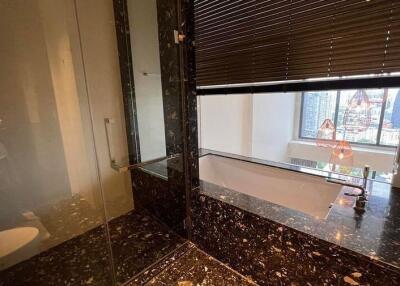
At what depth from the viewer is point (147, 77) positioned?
5.75 feet

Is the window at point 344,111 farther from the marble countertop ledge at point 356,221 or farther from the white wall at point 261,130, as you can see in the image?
the marble countertop ledge at point 356,221

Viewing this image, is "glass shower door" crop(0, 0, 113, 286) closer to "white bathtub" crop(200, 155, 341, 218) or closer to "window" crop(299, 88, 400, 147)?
"white bathtub" crop(200, 155, 341, 218)

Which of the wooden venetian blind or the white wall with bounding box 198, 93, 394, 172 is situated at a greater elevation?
the wooden venetian blind

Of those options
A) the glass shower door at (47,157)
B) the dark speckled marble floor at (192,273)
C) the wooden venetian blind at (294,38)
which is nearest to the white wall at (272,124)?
the wooden venetian blind at (294,38)

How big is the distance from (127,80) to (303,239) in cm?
167

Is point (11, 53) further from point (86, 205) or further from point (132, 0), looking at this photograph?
point (86, 205)

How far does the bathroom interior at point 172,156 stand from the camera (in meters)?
0.99

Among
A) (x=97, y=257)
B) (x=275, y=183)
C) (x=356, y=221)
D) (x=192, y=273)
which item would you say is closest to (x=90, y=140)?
(x=97, y=257)

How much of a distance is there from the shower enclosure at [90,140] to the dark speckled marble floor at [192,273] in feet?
0.32

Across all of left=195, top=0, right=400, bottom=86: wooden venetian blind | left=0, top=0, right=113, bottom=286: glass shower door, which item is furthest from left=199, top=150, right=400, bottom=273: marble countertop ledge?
left=0, top=0, right=113, bottom=286: glass shower door

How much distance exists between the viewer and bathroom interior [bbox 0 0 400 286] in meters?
0.99

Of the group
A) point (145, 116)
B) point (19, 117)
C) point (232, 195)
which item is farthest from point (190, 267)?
point (19, 117)

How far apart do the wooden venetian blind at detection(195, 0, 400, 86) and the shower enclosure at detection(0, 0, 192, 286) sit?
0.40 m

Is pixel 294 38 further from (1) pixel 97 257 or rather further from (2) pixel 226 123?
(1) pixel 97 257
